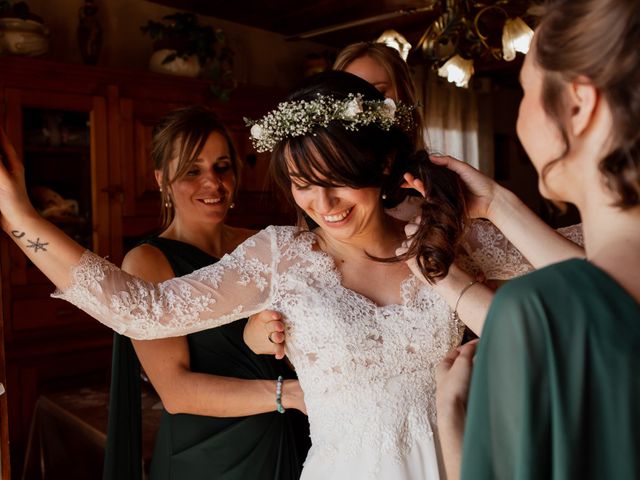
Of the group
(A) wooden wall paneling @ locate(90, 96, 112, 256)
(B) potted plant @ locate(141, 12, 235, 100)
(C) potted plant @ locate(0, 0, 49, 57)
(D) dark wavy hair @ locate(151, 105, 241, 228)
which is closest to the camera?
(D) dark wavy hair @ locate(151, 105, 241, 228)

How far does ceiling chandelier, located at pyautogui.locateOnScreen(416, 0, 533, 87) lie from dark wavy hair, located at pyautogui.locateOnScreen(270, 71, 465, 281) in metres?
1.52

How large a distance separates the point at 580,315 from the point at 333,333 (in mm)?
743

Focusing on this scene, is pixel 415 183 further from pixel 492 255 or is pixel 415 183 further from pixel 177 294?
pixel 177 294

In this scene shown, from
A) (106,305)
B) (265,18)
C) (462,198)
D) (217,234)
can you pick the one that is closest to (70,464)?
(217,234)

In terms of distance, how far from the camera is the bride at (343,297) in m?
1.30

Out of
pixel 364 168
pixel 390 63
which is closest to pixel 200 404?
pixel 364 168

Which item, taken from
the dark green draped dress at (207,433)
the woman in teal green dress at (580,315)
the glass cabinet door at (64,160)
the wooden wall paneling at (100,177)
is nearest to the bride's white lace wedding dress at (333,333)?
the dark green draped dress at (207,433)

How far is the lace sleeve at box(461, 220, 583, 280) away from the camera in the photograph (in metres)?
1.50

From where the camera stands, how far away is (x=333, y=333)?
1.32 meters

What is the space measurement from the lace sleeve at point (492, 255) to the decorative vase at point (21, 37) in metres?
2.60

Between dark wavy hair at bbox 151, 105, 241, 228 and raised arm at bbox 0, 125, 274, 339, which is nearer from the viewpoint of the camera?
raised arm at bbox 0, 125, 274, 339

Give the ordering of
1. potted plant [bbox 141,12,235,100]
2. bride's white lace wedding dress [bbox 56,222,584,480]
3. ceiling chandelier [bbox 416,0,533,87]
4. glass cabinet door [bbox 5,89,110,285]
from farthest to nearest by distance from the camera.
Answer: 1. potted plant [bbox 141,12,235,100]
2. glass cabinet door [bbox 5,89,110,285]
3. ceiling chandelier [bbox 416,0,533,87]
4. bride's white lace wedding dress [bbox 56,222,584,480]

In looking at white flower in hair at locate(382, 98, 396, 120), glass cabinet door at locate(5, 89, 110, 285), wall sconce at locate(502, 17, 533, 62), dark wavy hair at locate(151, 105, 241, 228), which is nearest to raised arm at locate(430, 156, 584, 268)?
white flower in hair at locate(382, 98, 396, 120)

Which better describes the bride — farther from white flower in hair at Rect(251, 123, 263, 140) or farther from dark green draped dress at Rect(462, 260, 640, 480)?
dark green draped dress at Rect(462, 260, 640, 480)
